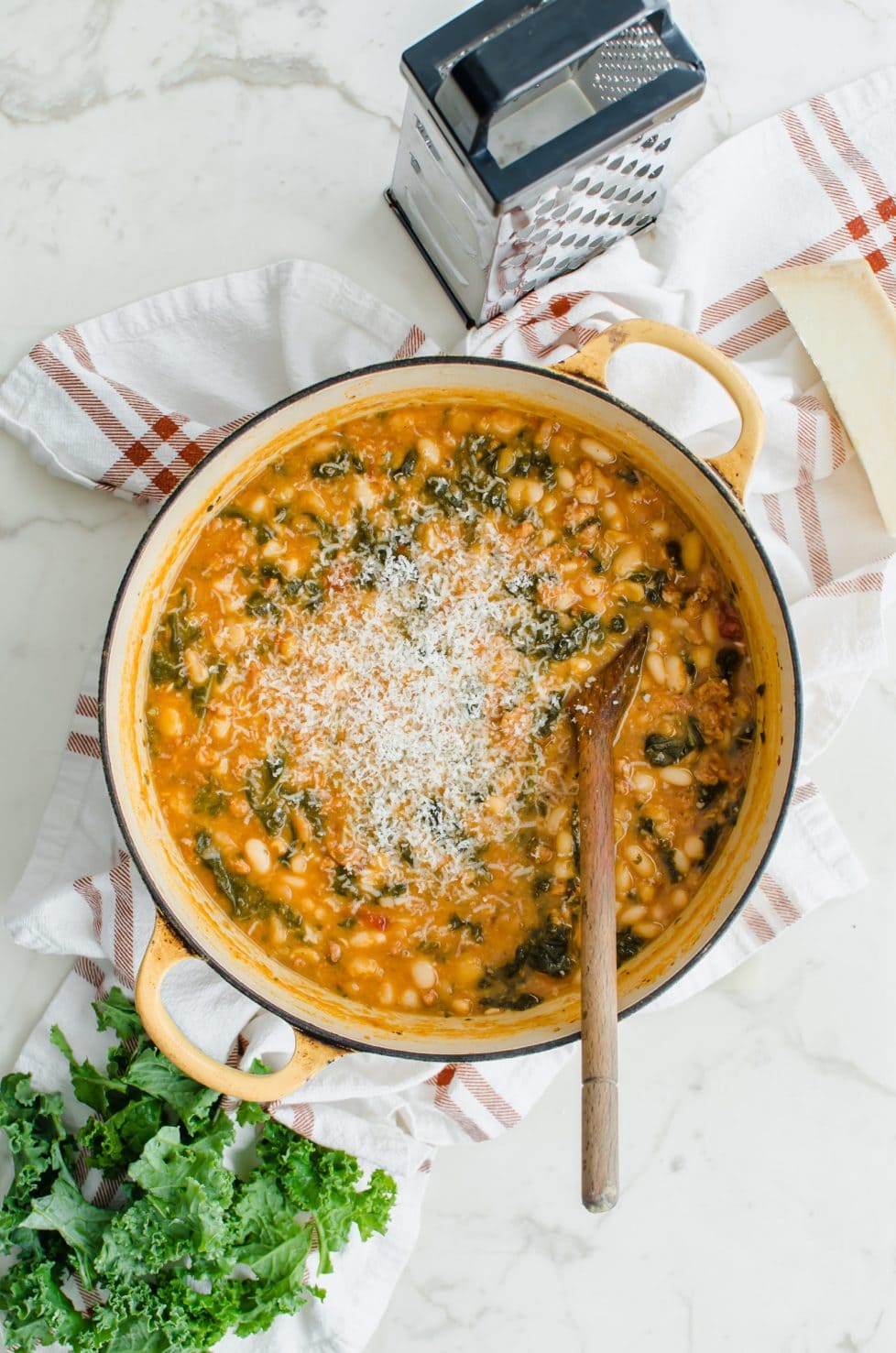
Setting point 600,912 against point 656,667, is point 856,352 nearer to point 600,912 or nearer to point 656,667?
point 656,667

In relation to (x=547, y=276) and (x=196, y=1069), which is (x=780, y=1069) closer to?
(x=196, y=1069)

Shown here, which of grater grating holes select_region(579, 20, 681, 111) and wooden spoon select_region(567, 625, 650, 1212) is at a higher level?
grater grating holes select_region(579, 20, 681, 111)

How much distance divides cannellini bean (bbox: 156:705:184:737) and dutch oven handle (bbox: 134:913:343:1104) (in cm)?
46

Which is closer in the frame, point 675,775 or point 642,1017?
point 675,775

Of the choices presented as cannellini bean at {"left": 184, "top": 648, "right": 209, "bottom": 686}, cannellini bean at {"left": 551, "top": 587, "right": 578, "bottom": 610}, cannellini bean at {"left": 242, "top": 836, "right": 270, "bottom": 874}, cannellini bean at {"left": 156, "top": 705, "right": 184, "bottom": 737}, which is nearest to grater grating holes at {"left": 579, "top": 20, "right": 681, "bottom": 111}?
cannellini bean at {"left": 551, "top": 587, "right": 578, "bottom": 610}

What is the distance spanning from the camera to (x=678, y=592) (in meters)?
2.97

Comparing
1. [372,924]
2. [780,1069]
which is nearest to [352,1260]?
[372,924]

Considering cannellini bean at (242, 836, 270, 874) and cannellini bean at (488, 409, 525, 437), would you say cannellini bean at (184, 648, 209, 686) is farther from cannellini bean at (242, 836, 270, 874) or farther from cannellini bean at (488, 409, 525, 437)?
cannellini bean at (488, 409, 525, 437)

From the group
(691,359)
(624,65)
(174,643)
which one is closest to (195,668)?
(174,643)

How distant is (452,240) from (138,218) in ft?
2.77

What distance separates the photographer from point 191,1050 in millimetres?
2627

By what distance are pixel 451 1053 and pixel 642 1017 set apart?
814 millimetres

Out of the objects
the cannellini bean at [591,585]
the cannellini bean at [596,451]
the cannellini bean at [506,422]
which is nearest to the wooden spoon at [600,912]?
the cannellini bean at [591,585]

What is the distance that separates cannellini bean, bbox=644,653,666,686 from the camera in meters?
2.92
